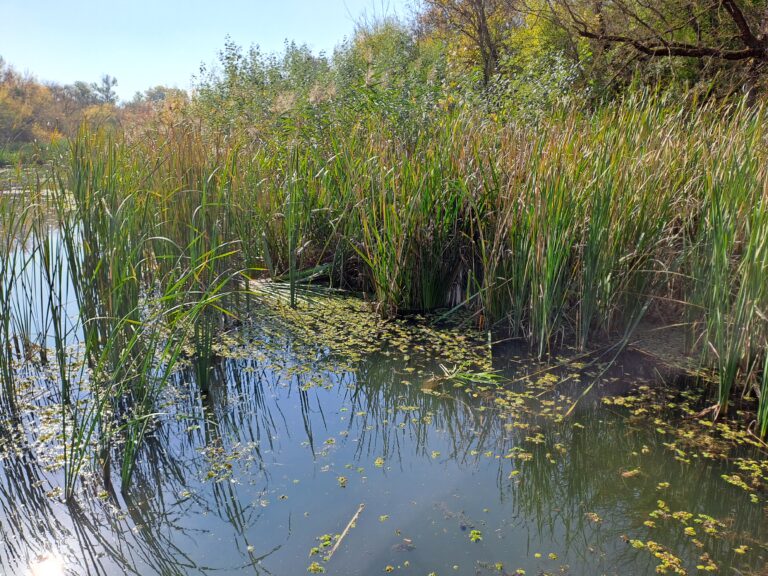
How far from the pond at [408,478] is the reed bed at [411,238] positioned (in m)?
0.15

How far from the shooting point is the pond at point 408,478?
1857mm

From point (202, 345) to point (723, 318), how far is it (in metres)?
2.17

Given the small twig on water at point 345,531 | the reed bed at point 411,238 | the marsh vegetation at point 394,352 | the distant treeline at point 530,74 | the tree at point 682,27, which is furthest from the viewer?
the tree at point 682,27

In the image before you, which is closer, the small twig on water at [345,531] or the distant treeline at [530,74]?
the small twig on water at [345,531]

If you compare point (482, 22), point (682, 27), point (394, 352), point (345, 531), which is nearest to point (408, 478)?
point (345, 531)

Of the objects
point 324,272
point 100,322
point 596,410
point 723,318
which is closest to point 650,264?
point 723,318

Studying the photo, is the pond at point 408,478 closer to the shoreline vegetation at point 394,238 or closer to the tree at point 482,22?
the shoreline vegetation at point 394,238

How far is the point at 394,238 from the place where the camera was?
3.47m

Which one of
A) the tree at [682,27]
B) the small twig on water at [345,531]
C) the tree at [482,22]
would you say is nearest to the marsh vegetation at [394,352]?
the small twig on water at [345,531]

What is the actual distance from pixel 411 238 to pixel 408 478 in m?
1.58

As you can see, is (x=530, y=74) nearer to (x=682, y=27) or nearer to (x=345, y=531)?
(x=682, y=27)

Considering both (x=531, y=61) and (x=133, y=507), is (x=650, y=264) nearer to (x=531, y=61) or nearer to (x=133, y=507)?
(x=133, y=507)

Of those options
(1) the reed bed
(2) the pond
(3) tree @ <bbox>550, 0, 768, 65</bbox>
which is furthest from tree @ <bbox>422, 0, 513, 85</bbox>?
(2) the pond

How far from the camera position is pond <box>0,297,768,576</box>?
6.09ft
